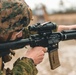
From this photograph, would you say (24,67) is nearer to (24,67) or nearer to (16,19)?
(24,67)

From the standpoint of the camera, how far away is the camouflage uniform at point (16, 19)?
3.60m

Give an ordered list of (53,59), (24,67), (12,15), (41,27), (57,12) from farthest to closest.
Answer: (57,12) → (53,59) → (41,27) → (24,67) → (12,15)

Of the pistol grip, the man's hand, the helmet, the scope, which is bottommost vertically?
the pistol grip

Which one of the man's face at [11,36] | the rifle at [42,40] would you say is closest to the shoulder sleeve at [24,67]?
the rifle at [42,40]

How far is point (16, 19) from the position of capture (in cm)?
367

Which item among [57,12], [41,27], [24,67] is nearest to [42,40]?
[41,27]

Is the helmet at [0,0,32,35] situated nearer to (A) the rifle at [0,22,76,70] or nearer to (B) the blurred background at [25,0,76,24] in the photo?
(A) the rifle at [0,22,76,70]

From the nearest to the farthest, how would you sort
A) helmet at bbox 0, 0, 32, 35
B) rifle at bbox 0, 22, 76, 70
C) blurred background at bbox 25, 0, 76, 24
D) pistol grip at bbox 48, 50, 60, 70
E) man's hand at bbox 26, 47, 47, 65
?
helmet at bbox 0, 0, 32, 35 < rifle at bbox 0, 22, 76, 70 < man's hand at bbox 26, 47, 47, 65 < pistol grip at bbox 48, 50, 60, 70 < blurred background at bbox 25, 0, 76, 24

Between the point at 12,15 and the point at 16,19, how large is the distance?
69 millimetres

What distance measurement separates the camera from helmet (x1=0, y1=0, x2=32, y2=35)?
360cm

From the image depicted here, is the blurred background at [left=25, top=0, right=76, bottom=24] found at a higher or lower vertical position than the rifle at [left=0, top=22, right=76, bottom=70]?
lower

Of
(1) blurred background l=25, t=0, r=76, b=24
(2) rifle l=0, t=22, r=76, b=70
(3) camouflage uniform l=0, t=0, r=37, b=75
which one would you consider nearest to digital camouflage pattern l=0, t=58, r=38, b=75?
(3) camouflage uniform l=0, t=0, r=37, b=75

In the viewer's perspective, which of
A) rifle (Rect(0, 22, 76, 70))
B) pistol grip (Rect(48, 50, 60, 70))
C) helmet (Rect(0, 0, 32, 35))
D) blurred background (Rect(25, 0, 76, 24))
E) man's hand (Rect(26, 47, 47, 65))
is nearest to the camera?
helmet (Rect(0, 0, 32, 35))

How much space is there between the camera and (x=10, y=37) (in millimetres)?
3715
